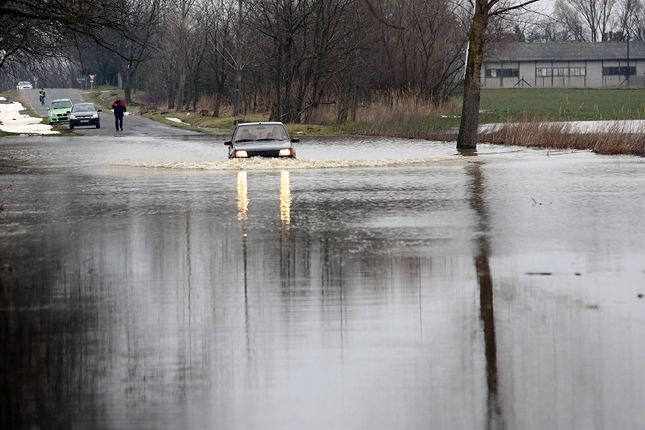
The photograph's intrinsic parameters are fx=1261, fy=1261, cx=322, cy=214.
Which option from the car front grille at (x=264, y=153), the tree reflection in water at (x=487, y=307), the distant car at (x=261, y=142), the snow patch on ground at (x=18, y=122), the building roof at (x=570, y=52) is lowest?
the tree reflection in water at (x=487, y=307)

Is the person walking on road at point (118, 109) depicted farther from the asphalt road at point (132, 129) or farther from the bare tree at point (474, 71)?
the bare tree at point (474, 71)

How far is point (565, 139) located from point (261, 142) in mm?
12723

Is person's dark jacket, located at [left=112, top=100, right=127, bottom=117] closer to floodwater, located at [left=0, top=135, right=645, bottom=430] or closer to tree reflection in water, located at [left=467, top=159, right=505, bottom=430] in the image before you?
floodwater, located at [left=0, top=135, right=645, bottom=430]

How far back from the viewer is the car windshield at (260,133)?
107 feet

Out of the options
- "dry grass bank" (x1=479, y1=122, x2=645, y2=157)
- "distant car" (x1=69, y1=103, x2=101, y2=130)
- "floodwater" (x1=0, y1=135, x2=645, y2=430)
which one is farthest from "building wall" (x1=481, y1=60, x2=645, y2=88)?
"floodwater" (x1=0, y1=135, x2=645, y2=430)

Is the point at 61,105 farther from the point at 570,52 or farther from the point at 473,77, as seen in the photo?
the point at 570,52

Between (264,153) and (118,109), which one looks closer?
(264,153)

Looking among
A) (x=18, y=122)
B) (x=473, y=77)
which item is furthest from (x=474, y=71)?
(x=18, y=122)

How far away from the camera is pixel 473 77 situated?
131 feet

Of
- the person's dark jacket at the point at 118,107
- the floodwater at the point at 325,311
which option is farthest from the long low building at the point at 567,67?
the floodwater at the point at 325,311

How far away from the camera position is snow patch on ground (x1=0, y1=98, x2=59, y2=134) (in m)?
69.5

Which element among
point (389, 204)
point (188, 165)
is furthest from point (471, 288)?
point (188, 165)

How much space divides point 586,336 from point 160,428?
384 cm

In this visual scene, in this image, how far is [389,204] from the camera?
69.6 feet
